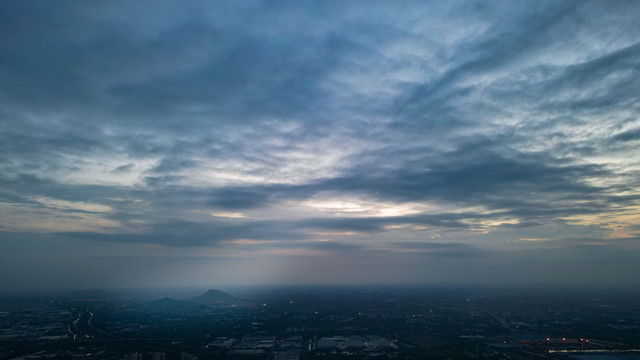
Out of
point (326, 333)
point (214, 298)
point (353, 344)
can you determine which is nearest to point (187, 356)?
point (353, 344)

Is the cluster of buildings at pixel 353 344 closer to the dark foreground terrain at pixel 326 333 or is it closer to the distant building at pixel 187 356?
the dark foreground terrain at pixel 326 333

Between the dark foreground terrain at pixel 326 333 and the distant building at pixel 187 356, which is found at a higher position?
the distant building at pixel 187 356

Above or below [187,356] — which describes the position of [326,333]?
below

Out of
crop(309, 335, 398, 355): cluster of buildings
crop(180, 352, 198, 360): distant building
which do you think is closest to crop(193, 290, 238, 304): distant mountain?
crop(309, 335, 398, 355): cluster of buildings

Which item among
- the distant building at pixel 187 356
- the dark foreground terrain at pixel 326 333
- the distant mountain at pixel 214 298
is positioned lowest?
the distant mountain at pixel 214 298

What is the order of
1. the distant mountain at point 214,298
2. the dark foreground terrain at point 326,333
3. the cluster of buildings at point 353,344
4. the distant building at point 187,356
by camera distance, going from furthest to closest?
the distant mountain at point 214,298
the cluster of buildings at point 353,344
the dark foreground terrain at point 326,333
the distant building at point 187,356

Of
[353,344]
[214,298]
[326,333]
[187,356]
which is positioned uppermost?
[187,356]

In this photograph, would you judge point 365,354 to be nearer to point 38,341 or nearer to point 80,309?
point 38,341

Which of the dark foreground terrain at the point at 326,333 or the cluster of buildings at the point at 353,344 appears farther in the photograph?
the cluster of buildings at the point at 353,344

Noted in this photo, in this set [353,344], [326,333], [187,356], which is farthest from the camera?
[326,333]

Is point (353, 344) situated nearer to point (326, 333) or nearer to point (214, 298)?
point (326, 333)

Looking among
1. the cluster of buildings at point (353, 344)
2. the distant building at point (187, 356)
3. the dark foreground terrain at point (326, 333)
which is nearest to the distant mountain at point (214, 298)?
the dark foreground terrain at point (326, 333)

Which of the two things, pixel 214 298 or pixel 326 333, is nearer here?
pixel 326 333
